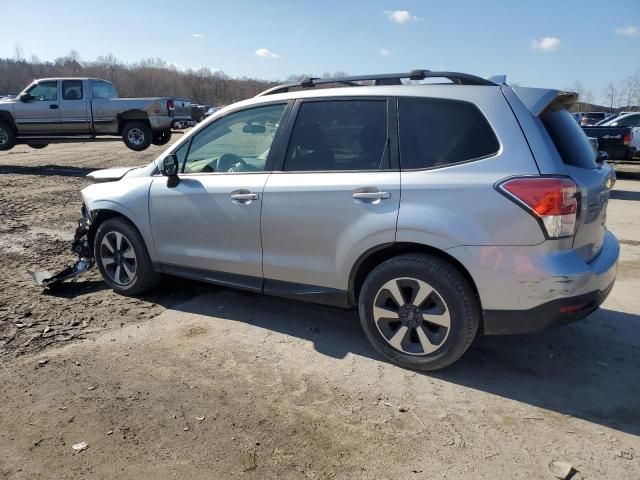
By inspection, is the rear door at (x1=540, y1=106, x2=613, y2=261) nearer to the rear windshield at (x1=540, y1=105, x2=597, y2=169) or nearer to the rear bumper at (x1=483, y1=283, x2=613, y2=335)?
the rear windshield at (x1=540, y1=105, x2=597, y2=169)

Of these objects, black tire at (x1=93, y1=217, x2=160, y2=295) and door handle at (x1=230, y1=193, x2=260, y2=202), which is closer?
door handle at (x1=230, y1=193, x2=260, y2=202)

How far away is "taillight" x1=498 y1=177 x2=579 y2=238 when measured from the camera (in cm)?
285

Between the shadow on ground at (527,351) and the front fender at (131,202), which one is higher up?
the front fender at (131,202)

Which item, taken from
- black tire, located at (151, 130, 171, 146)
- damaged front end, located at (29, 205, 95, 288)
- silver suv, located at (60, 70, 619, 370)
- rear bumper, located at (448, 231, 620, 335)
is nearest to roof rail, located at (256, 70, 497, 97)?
silver suv, located at (60, 70, 619, 370)

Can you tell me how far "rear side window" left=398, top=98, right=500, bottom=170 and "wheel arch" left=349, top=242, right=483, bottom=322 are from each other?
1.70 ft

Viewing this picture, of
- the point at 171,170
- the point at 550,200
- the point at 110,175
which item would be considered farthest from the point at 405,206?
the point at 110,175

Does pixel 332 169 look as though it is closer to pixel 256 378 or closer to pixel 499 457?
pixel 256 378

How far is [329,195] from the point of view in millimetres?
3459

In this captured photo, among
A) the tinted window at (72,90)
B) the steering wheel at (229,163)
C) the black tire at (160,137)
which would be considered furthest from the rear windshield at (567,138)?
the tinted window at (72,90)

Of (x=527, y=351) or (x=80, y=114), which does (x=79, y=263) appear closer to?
(x=527, y=351)

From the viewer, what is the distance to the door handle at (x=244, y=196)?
12.4 ft

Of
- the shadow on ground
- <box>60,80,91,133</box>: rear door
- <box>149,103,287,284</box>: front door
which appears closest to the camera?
the shadow on ground

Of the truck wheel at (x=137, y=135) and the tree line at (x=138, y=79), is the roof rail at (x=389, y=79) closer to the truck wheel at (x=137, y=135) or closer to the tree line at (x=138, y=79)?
the truck wheel at (x=137, y=135)

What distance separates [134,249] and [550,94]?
3.54 metres
